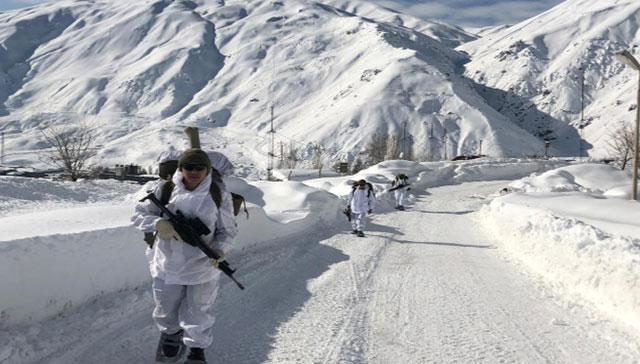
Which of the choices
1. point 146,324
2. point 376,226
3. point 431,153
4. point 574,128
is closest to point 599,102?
point 574,128

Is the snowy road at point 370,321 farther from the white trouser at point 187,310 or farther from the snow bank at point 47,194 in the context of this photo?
the snow bank at point 47,194

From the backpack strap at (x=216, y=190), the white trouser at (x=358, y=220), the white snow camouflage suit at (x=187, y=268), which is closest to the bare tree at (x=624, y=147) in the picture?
the white trouser at (x=358, y=220)

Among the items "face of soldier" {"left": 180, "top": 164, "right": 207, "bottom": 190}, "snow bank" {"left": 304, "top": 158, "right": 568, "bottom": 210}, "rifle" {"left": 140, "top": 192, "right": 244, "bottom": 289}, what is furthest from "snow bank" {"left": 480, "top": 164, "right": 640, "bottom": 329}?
"snow bank" {"left": 304, "top": 158, "right": 568, "bottom": 210}

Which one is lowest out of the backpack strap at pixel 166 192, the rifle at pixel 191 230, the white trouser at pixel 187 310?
the white trouser at pixel 187 310

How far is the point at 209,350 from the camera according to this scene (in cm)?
521

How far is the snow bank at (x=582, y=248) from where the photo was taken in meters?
6.75

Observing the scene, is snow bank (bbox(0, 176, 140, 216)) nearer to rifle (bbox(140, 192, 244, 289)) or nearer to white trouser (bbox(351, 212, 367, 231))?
white trouser (bbox(351, 212, 367, 231))

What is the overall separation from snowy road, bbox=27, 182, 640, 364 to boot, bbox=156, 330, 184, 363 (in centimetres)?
23

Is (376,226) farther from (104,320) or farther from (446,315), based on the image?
(104,320)

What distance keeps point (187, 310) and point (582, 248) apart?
19.8ft

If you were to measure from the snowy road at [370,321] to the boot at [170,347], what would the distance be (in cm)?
23

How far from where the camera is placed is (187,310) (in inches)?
181

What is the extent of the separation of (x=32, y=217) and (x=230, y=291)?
2905mm

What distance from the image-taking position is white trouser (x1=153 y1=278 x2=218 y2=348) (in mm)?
4535
